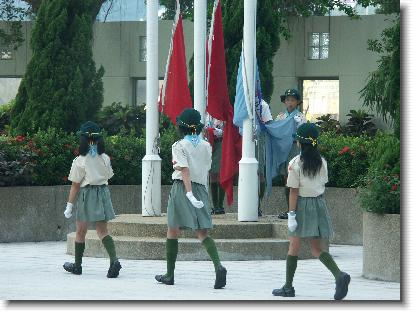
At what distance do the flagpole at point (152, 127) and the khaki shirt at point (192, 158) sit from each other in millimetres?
4004

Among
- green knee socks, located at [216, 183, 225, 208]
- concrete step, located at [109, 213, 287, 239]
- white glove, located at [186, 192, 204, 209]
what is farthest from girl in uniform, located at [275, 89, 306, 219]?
white glove, located at [186, 192, 204, 209]

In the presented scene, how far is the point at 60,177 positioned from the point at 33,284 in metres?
5.88

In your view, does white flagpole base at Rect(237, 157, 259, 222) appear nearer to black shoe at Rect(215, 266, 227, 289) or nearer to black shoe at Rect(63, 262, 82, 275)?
black shoe at Rect(63, 262, 82, 275)

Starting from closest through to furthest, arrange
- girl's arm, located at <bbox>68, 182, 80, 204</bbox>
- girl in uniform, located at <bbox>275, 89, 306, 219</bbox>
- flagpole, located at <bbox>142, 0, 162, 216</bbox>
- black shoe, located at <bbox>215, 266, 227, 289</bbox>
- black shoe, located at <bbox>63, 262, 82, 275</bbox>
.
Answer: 1. black shoe, located at <bbox>215, 266, 227, 289</bbox>
2. girl's arm, located at <bbox>68, 182, 80, 204</bbox>
3. black shoe, located at <bbox>63, 262, 82, 275</bbox>
4. girl in uniform, located at <bbox>275, 89, 306, 219</bbox>
5. flagpole, located at <bbox>142, 0, 162, 216</bbox>

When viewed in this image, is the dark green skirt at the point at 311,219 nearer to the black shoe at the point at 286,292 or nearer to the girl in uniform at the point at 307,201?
the girl in uniform at the point at 307,201

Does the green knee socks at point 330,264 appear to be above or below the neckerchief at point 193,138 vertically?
below

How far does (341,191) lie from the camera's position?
18719mm

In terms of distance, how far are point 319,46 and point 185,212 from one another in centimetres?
1623

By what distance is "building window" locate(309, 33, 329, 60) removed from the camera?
95.8ft

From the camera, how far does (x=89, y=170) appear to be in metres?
14.5

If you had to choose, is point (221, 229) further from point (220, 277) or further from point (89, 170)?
point (220, 277)

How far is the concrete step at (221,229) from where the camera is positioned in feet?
53.7

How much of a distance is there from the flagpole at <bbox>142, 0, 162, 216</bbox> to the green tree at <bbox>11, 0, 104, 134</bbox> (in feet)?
15.2

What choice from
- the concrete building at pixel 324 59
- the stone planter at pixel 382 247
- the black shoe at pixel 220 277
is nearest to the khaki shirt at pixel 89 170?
the black shoe at pixel 220 277
